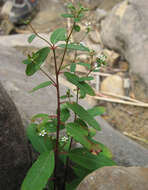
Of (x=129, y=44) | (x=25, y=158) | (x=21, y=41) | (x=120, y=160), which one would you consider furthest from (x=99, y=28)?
(x=25, y=158)

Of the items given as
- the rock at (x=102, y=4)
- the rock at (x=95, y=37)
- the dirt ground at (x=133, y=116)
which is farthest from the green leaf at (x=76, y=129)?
the rock at (x=102, y=4)

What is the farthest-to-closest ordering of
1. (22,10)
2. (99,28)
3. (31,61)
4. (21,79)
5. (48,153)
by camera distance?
(22,10) < (99,28) < (21,79) < (48,153) < (31,61)

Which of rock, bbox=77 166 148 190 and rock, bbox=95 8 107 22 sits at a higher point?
rock, bbox=95 8 107 22

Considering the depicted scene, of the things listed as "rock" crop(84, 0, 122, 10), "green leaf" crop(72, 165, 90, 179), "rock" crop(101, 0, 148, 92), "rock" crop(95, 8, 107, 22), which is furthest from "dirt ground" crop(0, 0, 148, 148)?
"rock" crop(84, 0, 122, 10)

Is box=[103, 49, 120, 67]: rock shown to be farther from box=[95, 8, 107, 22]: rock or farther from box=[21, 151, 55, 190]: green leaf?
box=[21, 151, 55, 190]: green leaf

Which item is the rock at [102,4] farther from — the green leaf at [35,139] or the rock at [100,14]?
the green leaf at [35,139]

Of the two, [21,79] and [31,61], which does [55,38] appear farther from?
[21,79]
